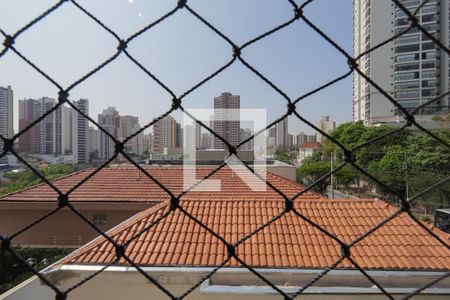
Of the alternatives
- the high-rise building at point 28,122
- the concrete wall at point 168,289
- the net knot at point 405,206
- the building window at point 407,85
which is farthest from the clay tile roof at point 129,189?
the building window at point 407,85

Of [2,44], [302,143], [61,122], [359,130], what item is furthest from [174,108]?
[302,143]

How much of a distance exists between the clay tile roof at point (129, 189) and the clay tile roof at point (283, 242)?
161cm

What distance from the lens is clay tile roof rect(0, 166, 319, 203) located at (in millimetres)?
4863

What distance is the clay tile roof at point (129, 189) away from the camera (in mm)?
4863

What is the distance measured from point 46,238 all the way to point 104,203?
107 centimetres

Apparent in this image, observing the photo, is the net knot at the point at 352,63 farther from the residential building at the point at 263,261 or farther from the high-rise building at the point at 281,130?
the residential building at the point at 263,261

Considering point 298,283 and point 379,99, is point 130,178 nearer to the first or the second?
point 298,283

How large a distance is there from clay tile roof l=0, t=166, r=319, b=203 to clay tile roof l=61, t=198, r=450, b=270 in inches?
63.2

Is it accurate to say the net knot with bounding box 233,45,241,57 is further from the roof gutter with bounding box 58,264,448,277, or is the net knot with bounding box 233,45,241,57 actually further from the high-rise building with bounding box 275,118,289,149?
the roof gutter with bounding box 58,264,448,277

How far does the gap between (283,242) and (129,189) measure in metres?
3.55

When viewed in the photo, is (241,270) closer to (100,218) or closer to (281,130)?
(281,130)

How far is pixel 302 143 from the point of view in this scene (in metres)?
33.4

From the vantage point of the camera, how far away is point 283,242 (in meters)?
2.38

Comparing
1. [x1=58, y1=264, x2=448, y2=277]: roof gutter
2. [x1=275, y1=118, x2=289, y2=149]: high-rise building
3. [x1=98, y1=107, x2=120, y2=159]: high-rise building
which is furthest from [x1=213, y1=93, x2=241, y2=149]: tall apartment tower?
[x1=58, y1=264, x2=448, y2=277]: roof gutter
